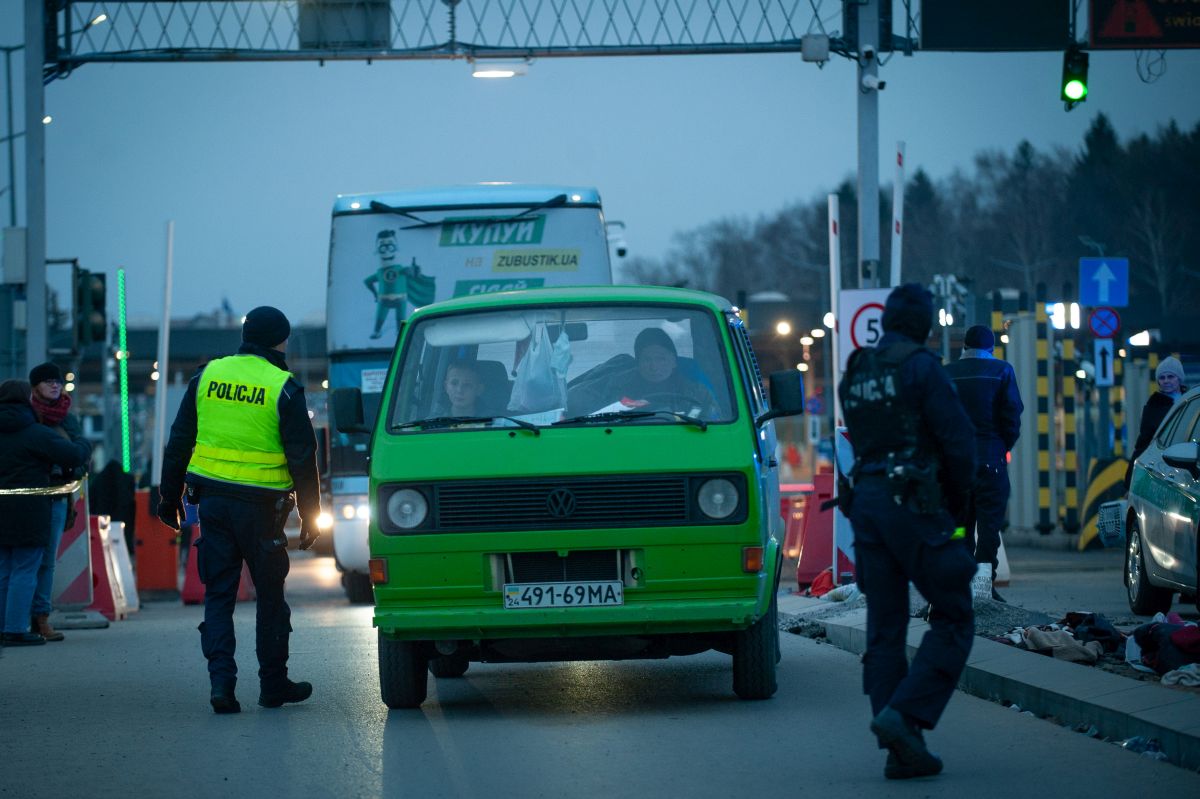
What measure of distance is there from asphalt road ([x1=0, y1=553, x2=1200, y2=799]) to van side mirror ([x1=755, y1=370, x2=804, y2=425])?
142 centimetres

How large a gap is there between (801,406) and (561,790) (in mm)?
3020

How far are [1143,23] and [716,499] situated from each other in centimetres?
1278

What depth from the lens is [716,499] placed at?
9258 millimetres

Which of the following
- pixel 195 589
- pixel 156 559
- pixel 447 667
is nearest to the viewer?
pixel 447 667

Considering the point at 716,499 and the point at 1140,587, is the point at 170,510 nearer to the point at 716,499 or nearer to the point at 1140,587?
the point at 716,499

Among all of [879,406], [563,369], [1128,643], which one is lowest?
[1128,643]

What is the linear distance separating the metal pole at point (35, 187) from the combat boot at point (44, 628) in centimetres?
632

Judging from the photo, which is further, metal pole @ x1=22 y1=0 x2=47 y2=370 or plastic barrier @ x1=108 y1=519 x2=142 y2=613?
metal pole @ x1=22 y1=0 x2=47 y2=370

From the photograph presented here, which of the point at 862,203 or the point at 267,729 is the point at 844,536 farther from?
the point at 267,729

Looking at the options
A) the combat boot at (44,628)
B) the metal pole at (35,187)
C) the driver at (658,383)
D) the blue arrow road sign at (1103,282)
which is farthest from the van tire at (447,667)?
the blue arrow road sign at (1103,282)

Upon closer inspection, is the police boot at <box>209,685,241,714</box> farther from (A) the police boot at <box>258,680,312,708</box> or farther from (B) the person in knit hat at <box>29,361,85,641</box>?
(B) the person in knit hat at <box>29,361,85,641</box>

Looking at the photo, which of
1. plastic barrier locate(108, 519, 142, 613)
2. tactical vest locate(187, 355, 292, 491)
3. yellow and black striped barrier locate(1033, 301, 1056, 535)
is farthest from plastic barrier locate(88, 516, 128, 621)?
yellow and black striped barrier locate(1033, 301, 1056, 535)

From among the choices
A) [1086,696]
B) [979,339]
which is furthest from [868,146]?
[1086,696]

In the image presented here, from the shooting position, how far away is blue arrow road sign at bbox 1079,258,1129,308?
89.0 ft
